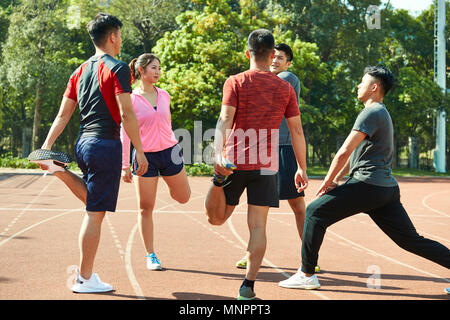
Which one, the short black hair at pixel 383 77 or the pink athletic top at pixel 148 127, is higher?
the short black hair at pixel 383 77

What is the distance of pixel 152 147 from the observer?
529 cm

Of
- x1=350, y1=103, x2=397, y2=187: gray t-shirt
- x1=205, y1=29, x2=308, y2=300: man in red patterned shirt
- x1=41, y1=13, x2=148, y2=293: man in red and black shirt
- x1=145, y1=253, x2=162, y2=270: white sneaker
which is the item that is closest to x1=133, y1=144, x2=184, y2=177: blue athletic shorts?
x1=145, y1=253, x2=162, y2=270: white sneaker

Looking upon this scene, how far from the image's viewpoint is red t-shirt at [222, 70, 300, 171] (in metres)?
4.05

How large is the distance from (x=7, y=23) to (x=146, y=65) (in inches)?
1250

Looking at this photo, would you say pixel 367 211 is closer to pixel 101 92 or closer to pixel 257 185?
pixel 257 185

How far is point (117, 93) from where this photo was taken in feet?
13.4

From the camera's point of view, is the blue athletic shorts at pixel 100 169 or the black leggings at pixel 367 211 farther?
the black leggings at pixel 367 211

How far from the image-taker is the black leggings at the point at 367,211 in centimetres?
435

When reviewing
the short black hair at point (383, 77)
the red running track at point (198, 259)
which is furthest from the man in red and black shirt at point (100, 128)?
the short black hair at point (383, 77)

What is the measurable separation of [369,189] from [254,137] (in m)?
1.08

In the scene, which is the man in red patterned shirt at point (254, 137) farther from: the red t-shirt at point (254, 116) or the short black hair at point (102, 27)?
the short black hair at point (102, 27)

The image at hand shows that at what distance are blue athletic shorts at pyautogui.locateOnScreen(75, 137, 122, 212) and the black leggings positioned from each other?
1.69 m
